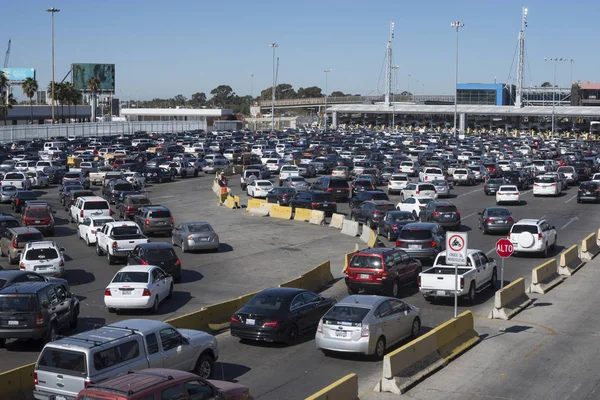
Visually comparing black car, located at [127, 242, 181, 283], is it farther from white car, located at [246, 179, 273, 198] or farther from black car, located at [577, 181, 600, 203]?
black car, located at [577, 181, 600, 203]

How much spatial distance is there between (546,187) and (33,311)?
41.0 meters

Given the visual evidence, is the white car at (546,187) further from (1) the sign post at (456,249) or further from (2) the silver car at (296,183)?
(1) the sign post at (456,249)

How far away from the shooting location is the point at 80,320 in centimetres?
2269

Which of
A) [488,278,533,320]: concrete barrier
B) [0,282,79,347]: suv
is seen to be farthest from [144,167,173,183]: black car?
[0,282,79,347]: suv

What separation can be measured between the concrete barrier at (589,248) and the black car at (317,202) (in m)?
15.0

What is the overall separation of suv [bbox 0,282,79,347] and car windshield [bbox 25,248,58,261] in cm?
714

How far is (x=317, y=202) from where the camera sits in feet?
148

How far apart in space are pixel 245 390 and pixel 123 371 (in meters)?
2.48

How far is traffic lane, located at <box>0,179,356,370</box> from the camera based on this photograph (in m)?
24.1

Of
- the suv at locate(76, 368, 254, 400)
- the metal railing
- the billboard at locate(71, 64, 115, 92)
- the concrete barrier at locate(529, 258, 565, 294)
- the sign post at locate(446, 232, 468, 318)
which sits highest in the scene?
the billboard at locate(71, 64, 115, 92)

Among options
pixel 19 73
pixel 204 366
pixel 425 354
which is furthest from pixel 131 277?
pixel 19 73

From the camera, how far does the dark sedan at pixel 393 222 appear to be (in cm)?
3578

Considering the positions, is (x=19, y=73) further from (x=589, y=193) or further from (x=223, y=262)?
(x=223, y=262)

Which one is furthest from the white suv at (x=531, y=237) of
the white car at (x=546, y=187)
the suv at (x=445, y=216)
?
the white car at (x=546, y=187)
